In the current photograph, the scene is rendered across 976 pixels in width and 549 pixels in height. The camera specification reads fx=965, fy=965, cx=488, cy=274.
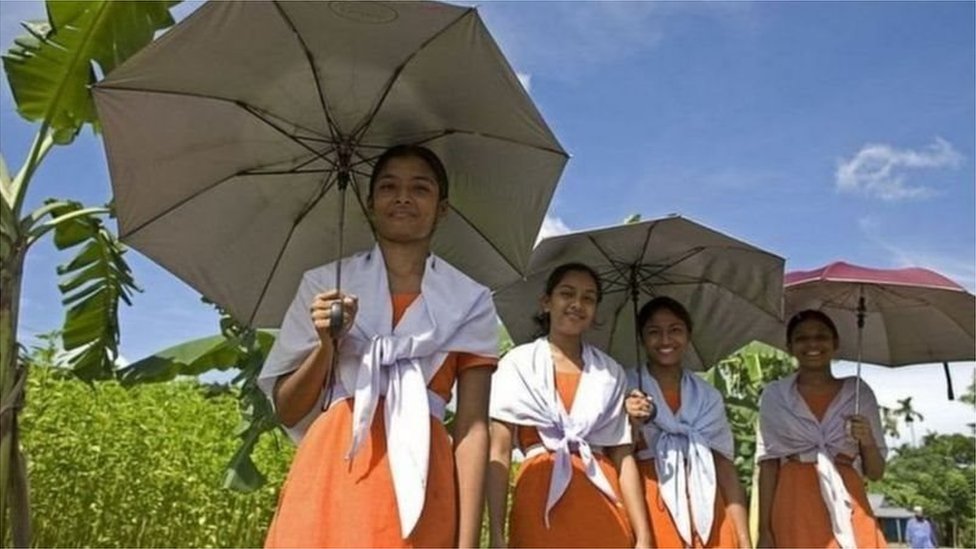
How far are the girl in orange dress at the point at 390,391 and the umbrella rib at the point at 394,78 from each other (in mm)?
314

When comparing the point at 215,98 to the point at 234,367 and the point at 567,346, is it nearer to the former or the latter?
the point at 567,346

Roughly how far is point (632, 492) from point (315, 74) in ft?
5.98

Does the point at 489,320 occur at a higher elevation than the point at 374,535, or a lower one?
higher

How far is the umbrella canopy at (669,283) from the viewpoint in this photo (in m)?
4.19

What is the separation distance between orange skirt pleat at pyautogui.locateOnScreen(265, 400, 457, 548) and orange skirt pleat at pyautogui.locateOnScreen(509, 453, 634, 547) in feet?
2.85

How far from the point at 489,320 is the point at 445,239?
0.87 metres

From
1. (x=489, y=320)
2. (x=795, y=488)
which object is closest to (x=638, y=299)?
(x=795, y=488)

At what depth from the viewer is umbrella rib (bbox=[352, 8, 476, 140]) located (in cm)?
274

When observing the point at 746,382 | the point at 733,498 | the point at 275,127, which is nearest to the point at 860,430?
the point at 733,498

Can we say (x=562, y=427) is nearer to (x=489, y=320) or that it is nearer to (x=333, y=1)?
(x=489, y=320)

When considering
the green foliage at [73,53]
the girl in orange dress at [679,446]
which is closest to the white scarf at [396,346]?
the girl in orange dress at [679,446]

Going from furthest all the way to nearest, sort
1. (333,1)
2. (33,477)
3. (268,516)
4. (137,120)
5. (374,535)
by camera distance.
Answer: (268,516) < (33,477) < (137,120) < (333,1) < (374,535)

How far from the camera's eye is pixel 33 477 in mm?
8008

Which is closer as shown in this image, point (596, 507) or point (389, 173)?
point (389, 173)
